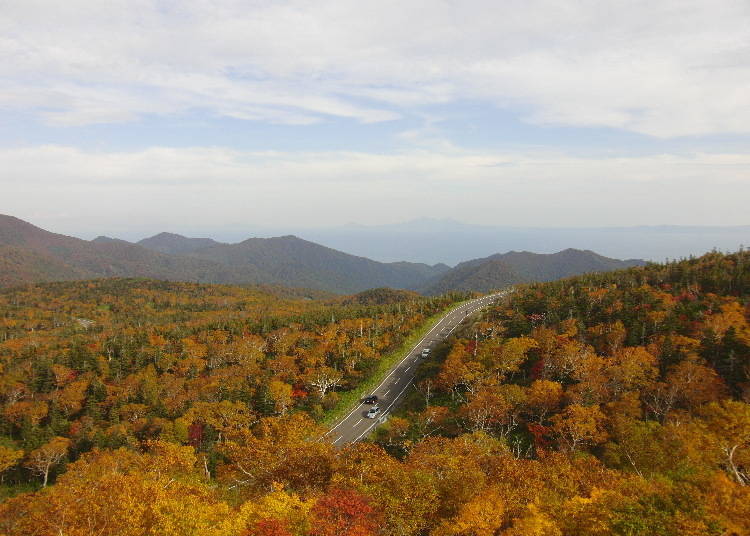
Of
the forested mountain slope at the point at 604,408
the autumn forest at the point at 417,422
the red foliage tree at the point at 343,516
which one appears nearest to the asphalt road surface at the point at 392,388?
the autumn forest at the point at 417,422

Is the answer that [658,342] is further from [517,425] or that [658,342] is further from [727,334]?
[517,425]

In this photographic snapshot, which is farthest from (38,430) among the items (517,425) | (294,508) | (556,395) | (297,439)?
(556,395)

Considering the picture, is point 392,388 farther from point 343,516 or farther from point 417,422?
point 343,516

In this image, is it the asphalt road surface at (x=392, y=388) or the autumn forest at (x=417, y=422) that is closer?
the autumn forest at (x=417, y=422)

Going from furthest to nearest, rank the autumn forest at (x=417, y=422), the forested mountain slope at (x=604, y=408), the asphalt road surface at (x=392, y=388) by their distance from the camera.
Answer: the asphalt road surface at (x=392, y=388)
the autumn forest at (x=417, y=422)
the forested mountain slope at (x=604, y=408)

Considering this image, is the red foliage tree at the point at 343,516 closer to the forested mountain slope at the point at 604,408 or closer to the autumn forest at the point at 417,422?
the autumn forest at the point at 417,422

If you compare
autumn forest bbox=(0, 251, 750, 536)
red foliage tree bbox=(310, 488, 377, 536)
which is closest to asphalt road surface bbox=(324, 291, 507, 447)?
autumn forest bbox=(0, 251, 750, 536)
